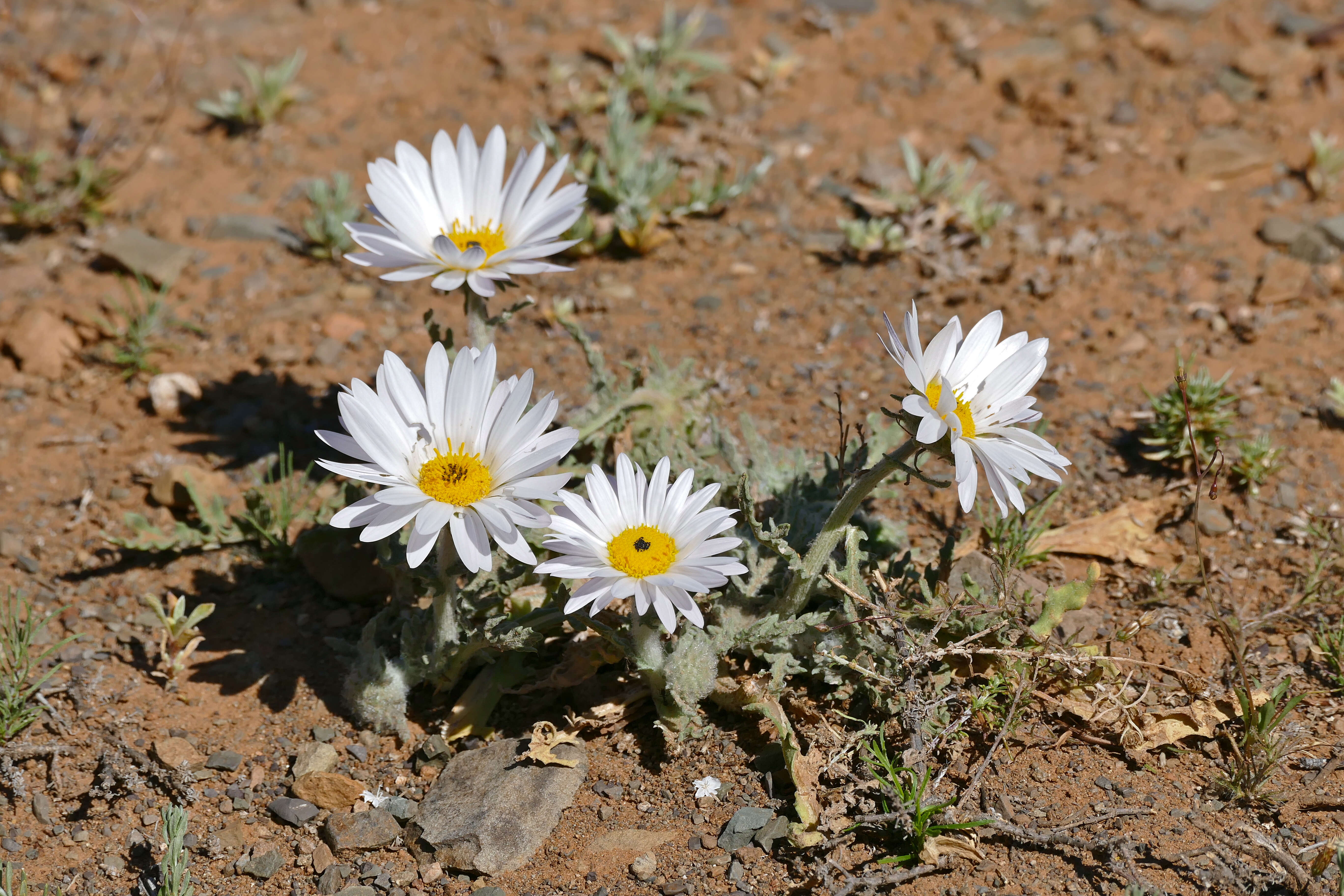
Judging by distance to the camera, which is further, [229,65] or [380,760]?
[229,65]

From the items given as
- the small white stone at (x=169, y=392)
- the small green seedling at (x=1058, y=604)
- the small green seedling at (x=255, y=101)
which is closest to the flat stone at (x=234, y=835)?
the small white stone at (x=169, y=392)

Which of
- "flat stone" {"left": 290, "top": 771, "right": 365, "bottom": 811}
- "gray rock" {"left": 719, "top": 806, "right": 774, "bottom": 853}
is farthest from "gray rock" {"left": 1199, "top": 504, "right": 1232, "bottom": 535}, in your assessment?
"flat stone" {"left": 290, "top": 771, "right": 365, "bottom": 811}

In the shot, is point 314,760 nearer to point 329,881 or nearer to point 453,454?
point 329,881

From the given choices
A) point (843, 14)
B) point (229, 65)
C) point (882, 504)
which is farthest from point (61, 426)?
point (843, 14)

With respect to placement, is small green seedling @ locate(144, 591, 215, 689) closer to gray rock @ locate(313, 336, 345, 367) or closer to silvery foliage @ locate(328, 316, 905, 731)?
silvery foliage @ locate(328, 316, 905, 731)

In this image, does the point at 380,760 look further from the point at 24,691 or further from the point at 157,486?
the point at 157,486

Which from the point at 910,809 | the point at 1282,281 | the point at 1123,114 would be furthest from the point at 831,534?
the point at 1123,114

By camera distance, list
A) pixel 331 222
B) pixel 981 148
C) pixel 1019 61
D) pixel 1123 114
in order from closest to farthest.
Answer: pixel 331 222 → pixel 981 148 → pixel 1123 114 → pixel 1019 61
